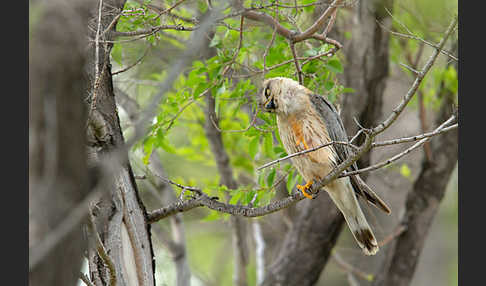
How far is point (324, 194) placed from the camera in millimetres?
6016

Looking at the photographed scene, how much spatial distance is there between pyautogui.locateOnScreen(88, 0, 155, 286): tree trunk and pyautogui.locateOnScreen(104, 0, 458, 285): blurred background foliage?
2.10ft

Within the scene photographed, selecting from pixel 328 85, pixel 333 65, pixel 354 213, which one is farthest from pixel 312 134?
pixel 354 213

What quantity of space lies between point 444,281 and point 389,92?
14.9 ft

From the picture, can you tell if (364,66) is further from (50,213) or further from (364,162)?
(50,213)

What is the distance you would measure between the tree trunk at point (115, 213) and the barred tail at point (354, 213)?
5.43 feet

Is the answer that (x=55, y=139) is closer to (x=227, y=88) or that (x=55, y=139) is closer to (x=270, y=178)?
(x=270, y=178)

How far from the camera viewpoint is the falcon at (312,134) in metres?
4.27

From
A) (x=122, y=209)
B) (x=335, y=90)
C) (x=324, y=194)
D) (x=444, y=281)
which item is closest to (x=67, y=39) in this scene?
(x=122, y=209)

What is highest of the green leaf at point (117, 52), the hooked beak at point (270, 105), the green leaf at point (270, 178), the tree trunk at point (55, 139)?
the green leaf at point (117, 52)

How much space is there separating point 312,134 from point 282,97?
36 centimetres

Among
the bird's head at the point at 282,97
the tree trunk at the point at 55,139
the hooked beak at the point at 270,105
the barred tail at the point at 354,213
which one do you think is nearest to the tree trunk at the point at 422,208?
the barred tail at the point at 354,213

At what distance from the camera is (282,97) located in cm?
428

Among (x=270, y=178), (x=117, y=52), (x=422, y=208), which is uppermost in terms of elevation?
(x=117, y=52)

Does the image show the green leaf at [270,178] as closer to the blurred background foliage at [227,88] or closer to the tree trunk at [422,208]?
the blurred background foliage at [227,88]
